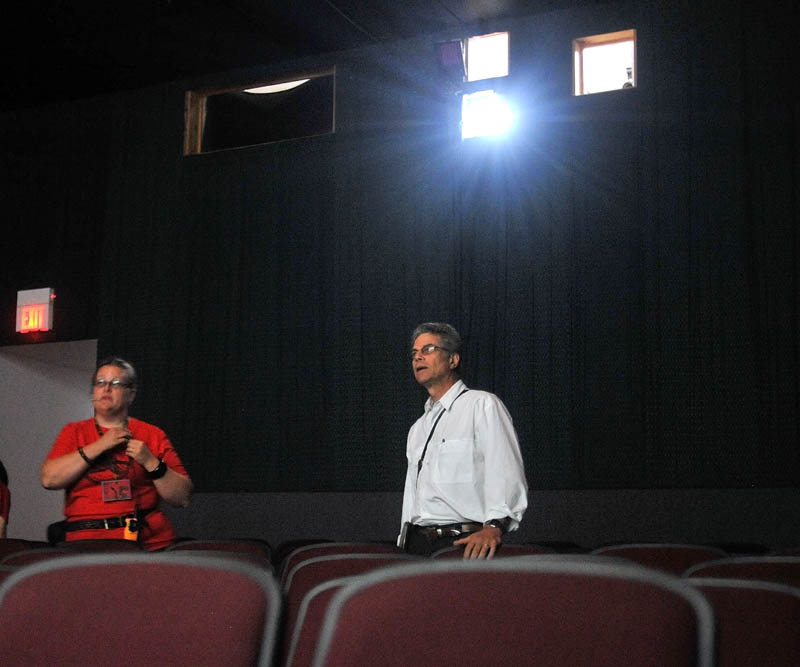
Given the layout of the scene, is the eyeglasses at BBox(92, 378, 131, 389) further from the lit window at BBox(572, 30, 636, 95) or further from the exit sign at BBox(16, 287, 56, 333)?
the exit sign at BBox(16, 287, 56, 333)

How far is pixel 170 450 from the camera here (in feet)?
12.7

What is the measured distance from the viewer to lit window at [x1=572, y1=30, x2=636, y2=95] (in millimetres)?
6930

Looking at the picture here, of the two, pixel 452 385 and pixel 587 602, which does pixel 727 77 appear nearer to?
pixel 452 385

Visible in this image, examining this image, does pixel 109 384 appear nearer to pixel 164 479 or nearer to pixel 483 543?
pixel 164 479

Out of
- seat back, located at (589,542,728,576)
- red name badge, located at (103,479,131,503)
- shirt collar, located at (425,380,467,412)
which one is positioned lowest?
seat back, located at (589,542,728,576)

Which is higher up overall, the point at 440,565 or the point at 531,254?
the point at 531,254

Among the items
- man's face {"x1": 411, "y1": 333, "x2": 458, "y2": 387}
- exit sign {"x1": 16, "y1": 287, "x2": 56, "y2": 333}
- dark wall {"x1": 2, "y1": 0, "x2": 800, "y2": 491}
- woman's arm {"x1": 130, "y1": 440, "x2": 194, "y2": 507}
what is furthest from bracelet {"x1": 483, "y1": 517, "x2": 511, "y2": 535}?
exit sign {"x1": 16, "y1": 287, "x2": 56, "y2": 333}

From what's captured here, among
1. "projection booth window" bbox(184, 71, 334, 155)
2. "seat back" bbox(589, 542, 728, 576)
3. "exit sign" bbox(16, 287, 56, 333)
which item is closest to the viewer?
"seat back" bbox(589, 542, 728, 576)

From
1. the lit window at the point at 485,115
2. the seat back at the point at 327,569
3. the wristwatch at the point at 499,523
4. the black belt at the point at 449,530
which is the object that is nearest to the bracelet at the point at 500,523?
the wristwatch at the point at 499,523

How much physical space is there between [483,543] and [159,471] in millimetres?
1404

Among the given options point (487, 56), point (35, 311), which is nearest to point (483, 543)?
point (487, 56)

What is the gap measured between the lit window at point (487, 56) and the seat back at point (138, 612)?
6.42 metres

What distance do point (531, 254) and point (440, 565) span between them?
5960mm

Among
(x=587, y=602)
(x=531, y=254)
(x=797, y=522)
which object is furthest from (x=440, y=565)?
(x=531, y=254)
